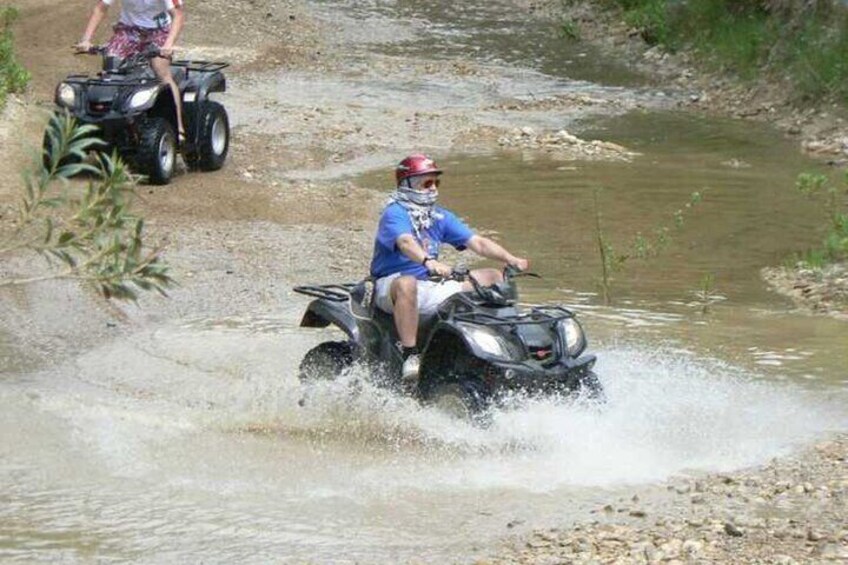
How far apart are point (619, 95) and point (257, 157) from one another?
7457mm

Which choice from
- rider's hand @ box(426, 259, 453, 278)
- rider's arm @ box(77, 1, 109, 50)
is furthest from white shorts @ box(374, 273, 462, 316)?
rider's arm @ box(77, 1, 109, 50)

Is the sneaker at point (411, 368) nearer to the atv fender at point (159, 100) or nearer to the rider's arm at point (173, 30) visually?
the rider's arm at point (173, 30)

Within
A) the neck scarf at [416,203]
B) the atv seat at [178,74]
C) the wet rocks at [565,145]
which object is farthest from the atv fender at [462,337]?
the wet rocks at [565,145]

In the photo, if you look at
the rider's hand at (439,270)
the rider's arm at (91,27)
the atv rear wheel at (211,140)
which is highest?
the rider's hand at (439,270)

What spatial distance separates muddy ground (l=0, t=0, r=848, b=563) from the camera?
764 centimetres

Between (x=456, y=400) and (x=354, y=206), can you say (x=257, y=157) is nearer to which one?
(x=354, y=206)

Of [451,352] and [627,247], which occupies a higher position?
[451,352]

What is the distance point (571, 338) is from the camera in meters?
9.33

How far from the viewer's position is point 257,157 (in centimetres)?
1875

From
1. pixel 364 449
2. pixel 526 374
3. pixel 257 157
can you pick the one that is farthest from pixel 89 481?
pixel 257 157

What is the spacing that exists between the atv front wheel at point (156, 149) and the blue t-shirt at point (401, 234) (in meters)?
6.52

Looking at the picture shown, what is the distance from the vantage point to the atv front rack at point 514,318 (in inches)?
363

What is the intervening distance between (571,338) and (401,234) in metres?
1.13

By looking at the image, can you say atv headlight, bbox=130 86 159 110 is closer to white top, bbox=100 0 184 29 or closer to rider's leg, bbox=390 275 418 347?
white top, bbox=100 0 184 29
